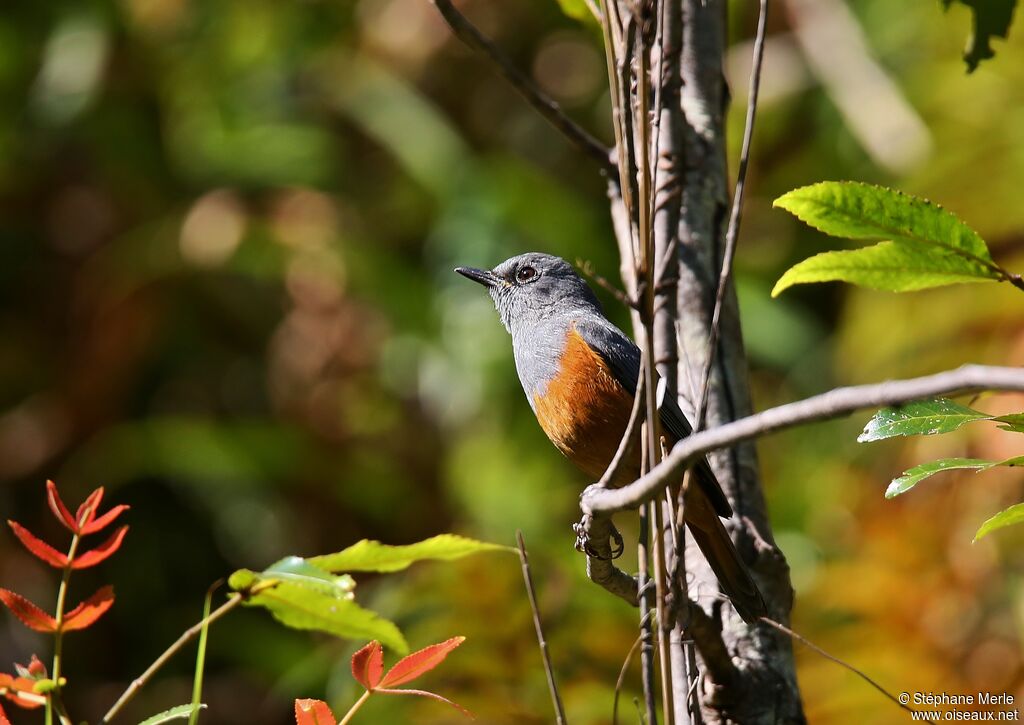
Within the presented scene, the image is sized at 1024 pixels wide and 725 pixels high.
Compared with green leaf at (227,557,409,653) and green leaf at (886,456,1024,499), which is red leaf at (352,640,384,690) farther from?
green leaf at (886,456,1024,499)

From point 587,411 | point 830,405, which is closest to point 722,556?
point 587,411

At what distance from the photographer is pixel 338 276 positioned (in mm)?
6402

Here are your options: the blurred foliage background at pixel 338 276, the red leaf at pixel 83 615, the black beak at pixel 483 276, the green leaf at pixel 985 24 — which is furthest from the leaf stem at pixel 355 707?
the blurred foliage background at pixel 338 276

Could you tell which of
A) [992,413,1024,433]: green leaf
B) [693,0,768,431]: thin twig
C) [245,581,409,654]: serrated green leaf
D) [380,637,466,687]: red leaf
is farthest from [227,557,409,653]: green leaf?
[992,413,1024,433]: green leaf

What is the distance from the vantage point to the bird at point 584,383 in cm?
231

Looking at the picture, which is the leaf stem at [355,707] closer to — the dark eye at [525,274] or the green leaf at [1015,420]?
the green leaf at [1015,420]

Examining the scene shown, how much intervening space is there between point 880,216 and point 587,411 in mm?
1324

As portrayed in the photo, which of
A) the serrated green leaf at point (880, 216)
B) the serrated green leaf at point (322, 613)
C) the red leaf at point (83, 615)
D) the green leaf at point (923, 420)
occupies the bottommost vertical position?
the serrated green leaf at point (322, 613)

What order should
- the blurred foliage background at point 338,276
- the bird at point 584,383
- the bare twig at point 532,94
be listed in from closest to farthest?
the bird at point 584,383, the bare twig at point 532,94, the blurred foliage background at point 338,276

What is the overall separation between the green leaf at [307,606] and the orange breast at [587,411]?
3.60 feet

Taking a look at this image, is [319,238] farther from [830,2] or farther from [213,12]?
[830,2]

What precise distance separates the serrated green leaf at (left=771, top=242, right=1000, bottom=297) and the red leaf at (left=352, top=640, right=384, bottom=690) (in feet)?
2.74

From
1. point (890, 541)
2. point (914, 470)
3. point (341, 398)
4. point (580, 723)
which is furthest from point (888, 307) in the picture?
point (914, 470)

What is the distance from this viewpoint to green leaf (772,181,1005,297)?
5.41 feet
